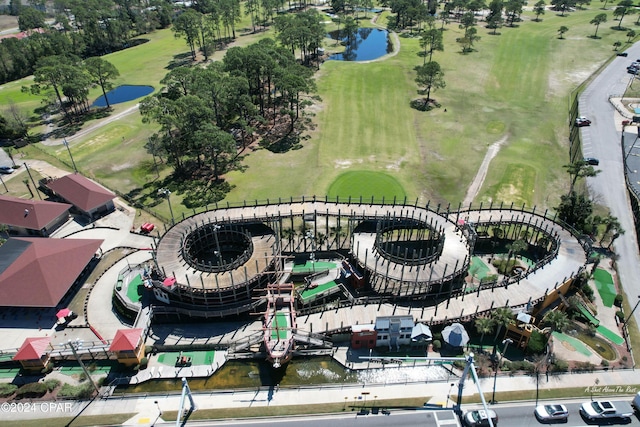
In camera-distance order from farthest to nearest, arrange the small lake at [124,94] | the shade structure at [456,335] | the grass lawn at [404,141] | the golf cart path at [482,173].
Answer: the small lake at [124,94], the grass lawn at [404,141], the golf cart path at [482,173], the shade structure at [456,335]

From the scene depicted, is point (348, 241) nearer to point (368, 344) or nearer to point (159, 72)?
point (368, 344)

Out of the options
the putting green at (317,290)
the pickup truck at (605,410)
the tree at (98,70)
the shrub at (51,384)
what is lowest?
the pickup truck at (605,410)

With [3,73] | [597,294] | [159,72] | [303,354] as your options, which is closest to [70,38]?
[3,73]

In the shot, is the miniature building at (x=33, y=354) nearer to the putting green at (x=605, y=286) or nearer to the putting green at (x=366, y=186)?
the putting green at (x=366, y=186)

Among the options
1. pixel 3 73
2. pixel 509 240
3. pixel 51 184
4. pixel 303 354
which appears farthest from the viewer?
pixel 3 73

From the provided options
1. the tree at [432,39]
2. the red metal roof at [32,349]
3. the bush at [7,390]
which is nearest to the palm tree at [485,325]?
the red metal roof at [32,349]

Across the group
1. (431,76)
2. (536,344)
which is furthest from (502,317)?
(431,76)

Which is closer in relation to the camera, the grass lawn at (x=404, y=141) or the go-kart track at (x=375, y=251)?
the go-kart track at (x=375, y=251)
